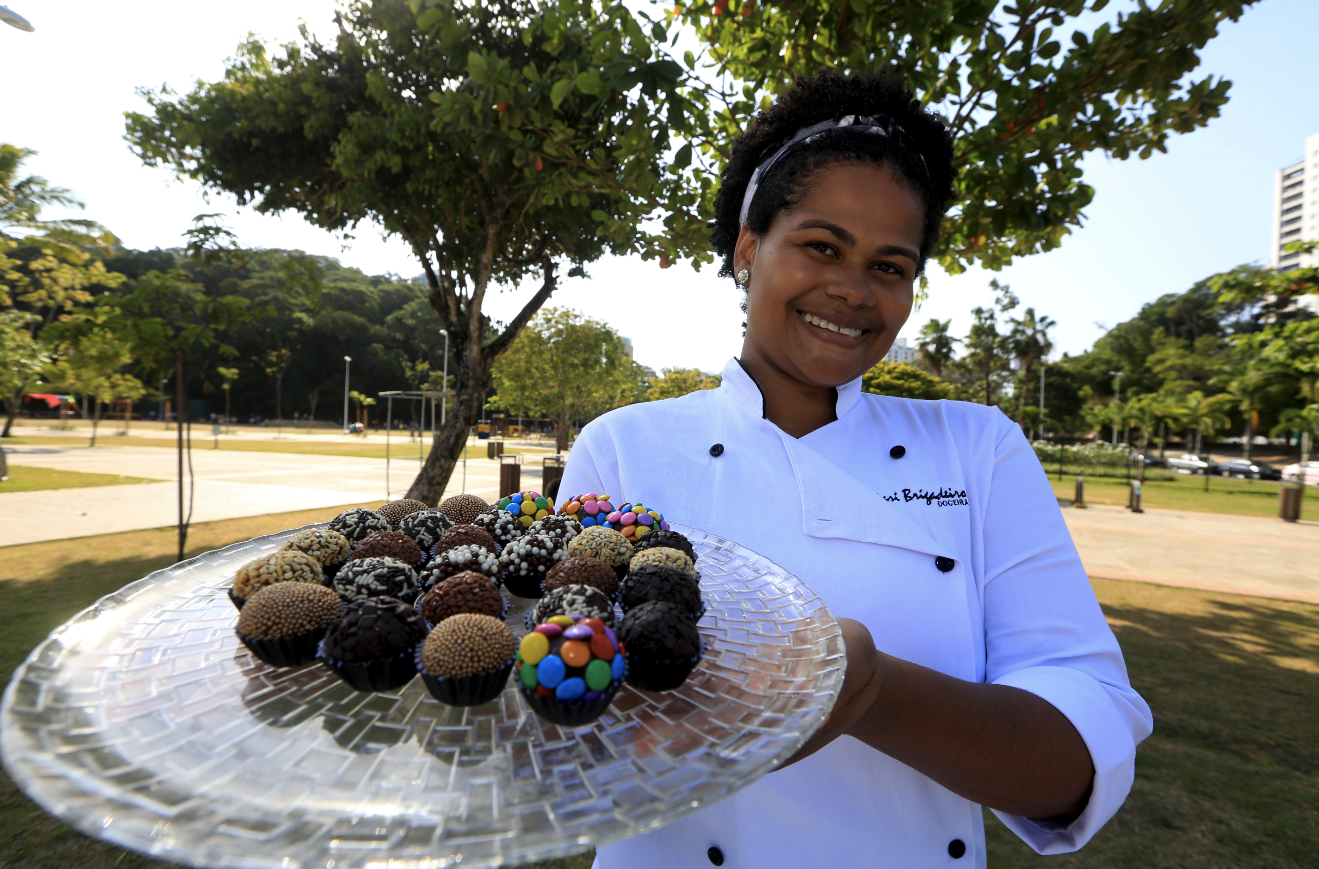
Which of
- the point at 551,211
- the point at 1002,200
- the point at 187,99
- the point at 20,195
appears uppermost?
the point at 20,195

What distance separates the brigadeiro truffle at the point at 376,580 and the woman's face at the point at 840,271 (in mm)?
1243

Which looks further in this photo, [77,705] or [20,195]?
[20,195]

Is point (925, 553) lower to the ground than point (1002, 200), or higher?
lower

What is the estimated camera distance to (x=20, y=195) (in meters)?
20.3

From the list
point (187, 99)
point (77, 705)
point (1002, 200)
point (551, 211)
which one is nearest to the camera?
point (77, 705)

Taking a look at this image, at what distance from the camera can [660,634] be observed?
1.30 metres

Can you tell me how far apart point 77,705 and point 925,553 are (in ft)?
5.96

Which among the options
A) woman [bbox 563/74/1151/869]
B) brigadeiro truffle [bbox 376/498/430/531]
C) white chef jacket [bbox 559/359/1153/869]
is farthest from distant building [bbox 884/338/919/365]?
brigadeiro truffle [bbox 376/498/430/531]

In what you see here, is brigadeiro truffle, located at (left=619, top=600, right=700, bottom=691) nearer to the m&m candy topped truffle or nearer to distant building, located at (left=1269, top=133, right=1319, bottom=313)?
the m&m candy topped truffle

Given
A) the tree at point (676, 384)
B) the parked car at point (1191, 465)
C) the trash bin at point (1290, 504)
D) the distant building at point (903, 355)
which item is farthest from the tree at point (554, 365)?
the parked car at point (1191, 465)

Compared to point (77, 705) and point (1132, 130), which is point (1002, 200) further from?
point (77, 705)

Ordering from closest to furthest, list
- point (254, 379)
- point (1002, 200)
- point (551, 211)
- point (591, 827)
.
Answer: point (591, 827), point (1002, 200), point (551, 211), point (254, 379)

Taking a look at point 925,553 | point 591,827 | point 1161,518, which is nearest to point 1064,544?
point 925,553

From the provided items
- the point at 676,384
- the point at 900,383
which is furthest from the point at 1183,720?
the point at 676,384
